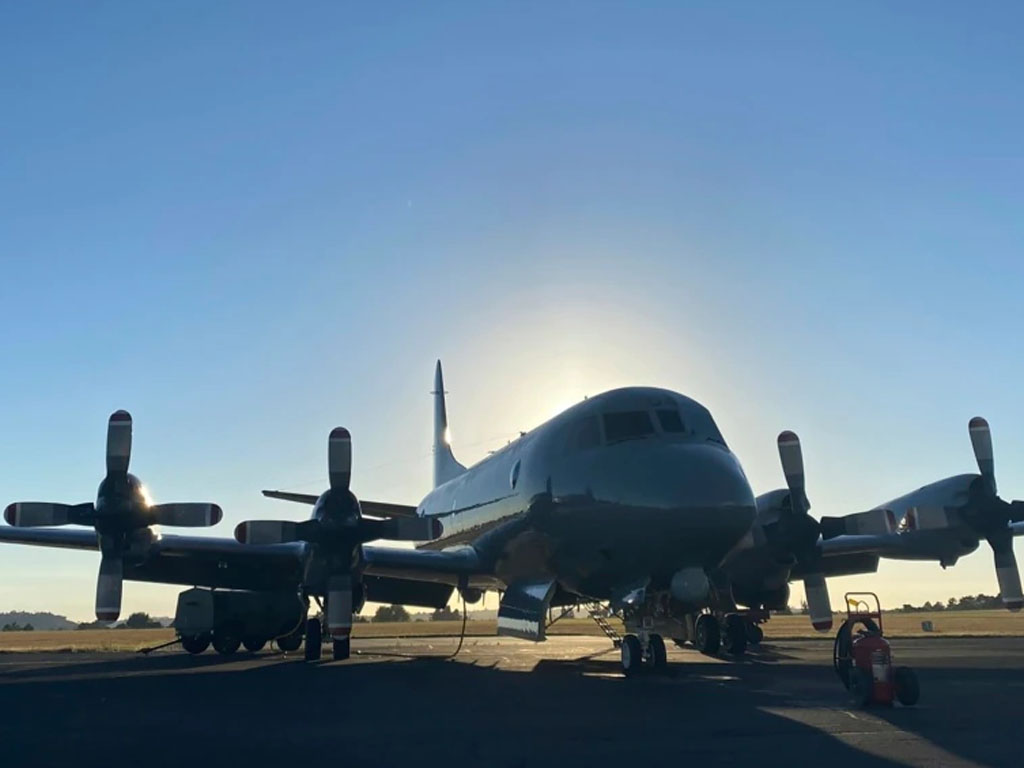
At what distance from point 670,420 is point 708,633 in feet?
27.4

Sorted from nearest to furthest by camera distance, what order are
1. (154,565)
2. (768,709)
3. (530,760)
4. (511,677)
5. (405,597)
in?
(530,760) < (768,709) < (511,677) < (154,565) < (405,597)

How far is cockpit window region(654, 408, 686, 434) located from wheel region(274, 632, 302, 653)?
51.4 ft

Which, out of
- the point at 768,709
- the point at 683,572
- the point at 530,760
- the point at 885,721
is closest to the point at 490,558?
the point at 683,572

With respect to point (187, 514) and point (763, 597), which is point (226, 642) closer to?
point (187, 514)

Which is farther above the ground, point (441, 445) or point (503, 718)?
point (441, 445)

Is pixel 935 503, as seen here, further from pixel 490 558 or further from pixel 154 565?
pixel 154 565

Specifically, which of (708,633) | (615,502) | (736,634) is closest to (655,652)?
Result: (615,502)

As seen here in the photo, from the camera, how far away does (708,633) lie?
962 inches

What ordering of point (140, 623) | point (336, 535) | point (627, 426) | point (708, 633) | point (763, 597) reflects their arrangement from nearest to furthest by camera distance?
1. point (627, 426)
2. point (336, 535)
3. point (708, 633)
4. point (763, 597)
5. point (140, 623)

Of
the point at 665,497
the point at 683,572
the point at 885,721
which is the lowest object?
the point at 885,721

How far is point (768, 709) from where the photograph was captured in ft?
40.9

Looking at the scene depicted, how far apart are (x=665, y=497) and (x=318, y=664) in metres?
10.6

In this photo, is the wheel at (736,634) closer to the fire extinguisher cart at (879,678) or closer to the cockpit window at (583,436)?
the cockpit window at (583,436)

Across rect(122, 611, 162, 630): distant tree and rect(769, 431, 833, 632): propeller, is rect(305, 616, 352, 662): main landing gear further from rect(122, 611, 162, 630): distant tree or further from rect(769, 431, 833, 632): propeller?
rect(122, 611, 162, 630): distant tree
